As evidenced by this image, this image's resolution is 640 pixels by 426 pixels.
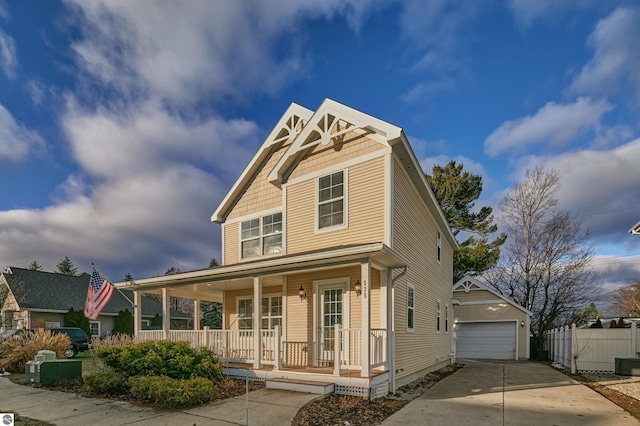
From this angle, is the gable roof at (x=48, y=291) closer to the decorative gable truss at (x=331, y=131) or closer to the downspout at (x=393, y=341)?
the decorative gable truss at (x=331, y=131)

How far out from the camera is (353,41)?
12.0 meters

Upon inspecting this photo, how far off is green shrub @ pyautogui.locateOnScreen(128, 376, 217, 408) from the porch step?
138 centimetres

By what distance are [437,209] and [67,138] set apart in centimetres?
1411

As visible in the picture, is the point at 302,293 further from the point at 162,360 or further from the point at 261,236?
the point at 162,360

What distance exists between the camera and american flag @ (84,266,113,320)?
11.2m

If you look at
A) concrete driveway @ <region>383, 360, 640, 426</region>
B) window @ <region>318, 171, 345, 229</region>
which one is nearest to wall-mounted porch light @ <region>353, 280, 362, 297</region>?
window @ <region>318, 171, 345, 229</region>

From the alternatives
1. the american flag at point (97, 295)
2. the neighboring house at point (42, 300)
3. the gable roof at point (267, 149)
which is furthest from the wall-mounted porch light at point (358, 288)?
the neighboring house at point (42, 300)

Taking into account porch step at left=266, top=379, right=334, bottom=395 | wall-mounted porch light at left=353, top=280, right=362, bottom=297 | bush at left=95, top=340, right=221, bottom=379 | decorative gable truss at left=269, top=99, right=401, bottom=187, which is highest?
decorative gable truss at left=269, top=99, right=401, bottom=187

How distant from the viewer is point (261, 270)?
9758 millimetres

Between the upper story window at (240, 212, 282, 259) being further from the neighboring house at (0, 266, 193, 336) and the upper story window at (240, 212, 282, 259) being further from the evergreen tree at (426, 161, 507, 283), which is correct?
the evergreen tree at (426, 161, 507, 283)

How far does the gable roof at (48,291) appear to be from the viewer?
80.7ft

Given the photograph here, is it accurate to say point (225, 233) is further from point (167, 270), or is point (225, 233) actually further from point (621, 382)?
point (167, 270)

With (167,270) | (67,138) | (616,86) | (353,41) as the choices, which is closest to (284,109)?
(353,41)

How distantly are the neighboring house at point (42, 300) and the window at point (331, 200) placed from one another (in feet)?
69.3
